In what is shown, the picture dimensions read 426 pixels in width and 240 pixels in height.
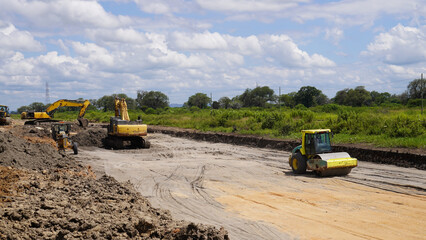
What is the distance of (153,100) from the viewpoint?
95.9 meters

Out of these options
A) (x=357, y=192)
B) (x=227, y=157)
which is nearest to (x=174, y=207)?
(x=357, y=192)

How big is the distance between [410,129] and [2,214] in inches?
788

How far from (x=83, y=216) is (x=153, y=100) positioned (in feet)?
294

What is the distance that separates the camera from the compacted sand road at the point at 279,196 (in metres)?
8.55

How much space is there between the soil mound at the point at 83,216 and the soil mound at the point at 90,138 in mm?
16427

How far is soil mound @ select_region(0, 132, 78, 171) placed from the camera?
13402mm

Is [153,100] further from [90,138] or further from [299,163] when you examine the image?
[299,163]

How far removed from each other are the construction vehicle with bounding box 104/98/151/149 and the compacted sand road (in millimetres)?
3616

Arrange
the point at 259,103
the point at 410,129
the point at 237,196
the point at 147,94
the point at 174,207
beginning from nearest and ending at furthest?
the point at 174,207
the point at 237,196
the point at 410,129
the point at 259,103
the point at 147,94

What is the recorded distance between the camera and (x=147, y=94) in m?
97.2

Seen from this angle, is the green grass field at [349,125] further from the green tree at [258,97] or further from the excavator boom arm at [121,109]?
the green tree at [258,97]

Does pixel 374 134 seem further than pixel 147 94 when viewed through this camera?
No

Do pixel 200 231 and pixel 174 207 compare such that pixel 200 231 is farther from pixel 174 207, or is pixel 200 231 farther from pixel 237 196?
pixel 237 196

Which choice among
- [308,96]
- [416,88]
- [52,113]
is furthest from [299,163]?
[308,96]
